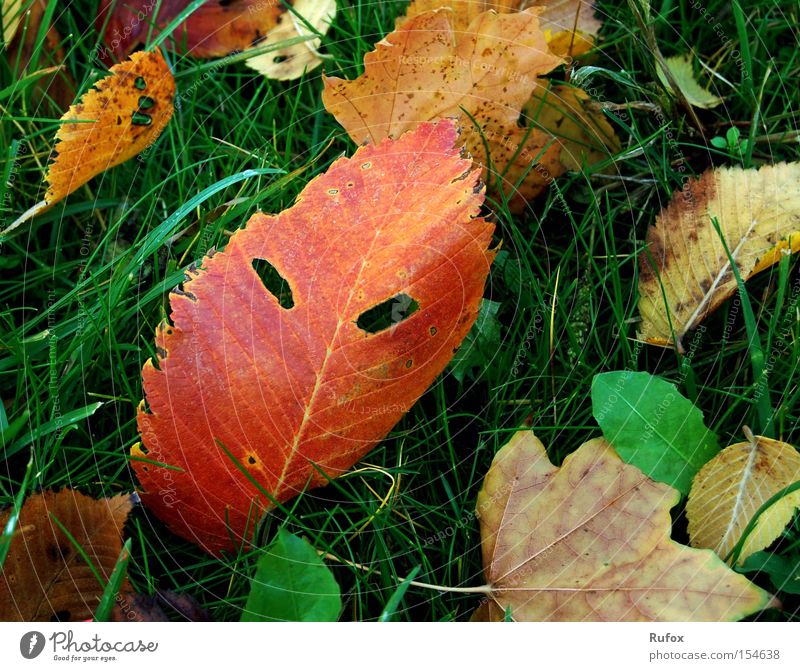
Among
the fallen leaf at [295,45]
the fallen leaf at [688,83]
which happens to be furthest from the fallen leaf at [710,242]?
the fallen leaf at [295,45]

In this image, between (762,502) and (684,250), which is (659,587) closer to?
(762,502)

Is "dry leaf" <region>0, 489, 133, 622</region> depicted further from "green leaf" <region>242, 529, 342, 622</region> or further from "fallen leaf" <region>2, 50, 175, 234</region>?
"fallen leaf" <region>2, 50, 175, 234</region>

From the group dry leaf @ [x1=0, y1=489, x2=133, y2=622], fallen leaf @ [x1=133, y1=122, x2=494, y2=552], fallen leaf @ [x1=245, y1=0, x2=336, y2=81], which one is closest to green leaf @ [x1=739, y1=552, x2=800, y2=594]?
fallen leaf @ [x1=133, y1=122, x2=494, y2=552]

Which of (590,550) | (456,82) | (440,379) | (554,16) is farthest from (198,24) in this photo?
(590,550)

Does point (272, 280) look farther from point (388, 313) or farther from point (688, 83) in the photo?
point (688, 83)

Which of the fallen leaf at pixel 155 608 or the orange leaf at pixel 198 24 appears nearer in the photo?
the fallen leaf at pixel 155 608

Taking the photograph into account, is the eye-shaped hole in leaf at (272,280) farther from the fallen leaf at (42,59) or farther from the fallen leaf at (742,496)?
the fallen leaf at (742,496)
